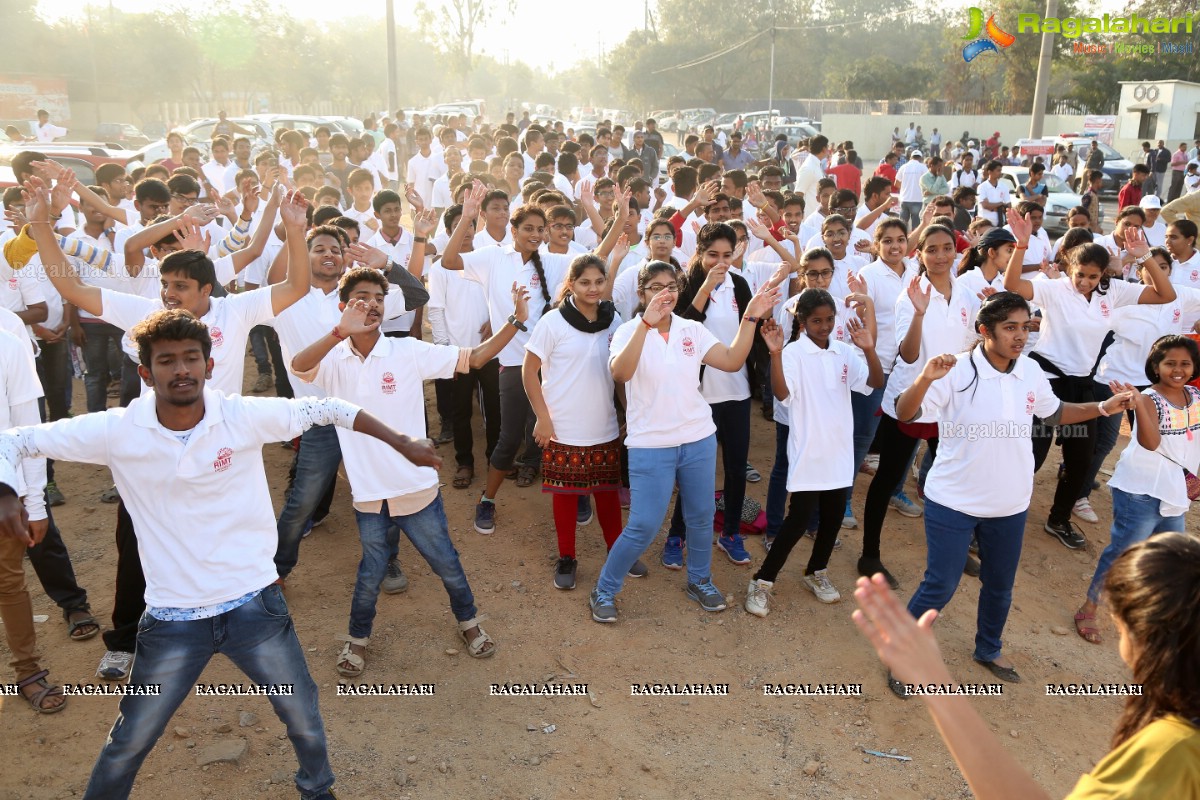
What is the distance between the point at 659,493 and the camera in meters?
4.71

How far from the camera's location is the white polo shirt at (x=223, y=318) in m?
4.30

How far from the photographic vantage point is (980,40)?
3538 centimetres

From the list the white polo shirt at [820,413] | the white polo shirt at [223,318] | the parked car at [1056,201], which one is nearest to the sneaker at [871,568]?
the white polo shirt at [820,413]

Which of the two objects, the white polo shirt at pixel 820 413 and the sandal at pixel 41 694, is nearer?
the sandal at pixel 41 694

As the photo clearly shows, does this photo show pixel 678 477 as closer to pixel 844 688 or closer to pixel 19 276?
pixel 844 688

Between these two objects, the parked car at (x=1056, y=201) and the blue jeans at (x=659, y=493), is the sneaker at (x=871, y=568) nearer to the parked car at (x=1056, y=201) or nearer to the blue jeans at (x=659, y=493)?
the blue jeans at (x=659, y=493)

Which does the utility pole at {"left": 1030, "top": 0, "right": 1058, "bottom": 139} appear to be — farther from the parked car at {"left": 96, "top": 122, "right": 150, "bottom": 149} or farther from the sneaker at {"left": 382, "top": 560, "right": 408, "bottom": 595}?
the parked car at {"left": 96, "top": 122, "right": 150, "bottom": 149}

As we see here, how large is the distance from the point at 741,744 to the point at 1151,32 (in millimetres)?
44322

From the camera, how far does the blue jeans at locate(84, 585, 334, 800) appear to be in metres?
2.99

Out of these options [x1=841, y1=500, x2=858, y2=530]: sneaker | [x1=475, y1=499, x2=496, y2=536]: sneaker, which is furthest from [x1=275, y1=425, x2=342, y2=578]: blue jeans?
[x1=841, y1=500, x2=858, y2=530]: sneaker

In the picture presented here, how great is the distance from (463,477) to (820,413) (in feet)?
9.23

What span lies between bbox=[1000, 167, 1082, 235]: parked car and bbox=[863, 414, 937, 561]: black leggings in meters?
14.5

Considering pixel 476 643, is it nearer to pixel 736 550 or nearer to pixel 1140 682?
pixel 736 550

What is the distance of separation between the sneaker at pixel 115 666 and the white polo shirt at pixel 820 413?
3489 mm
